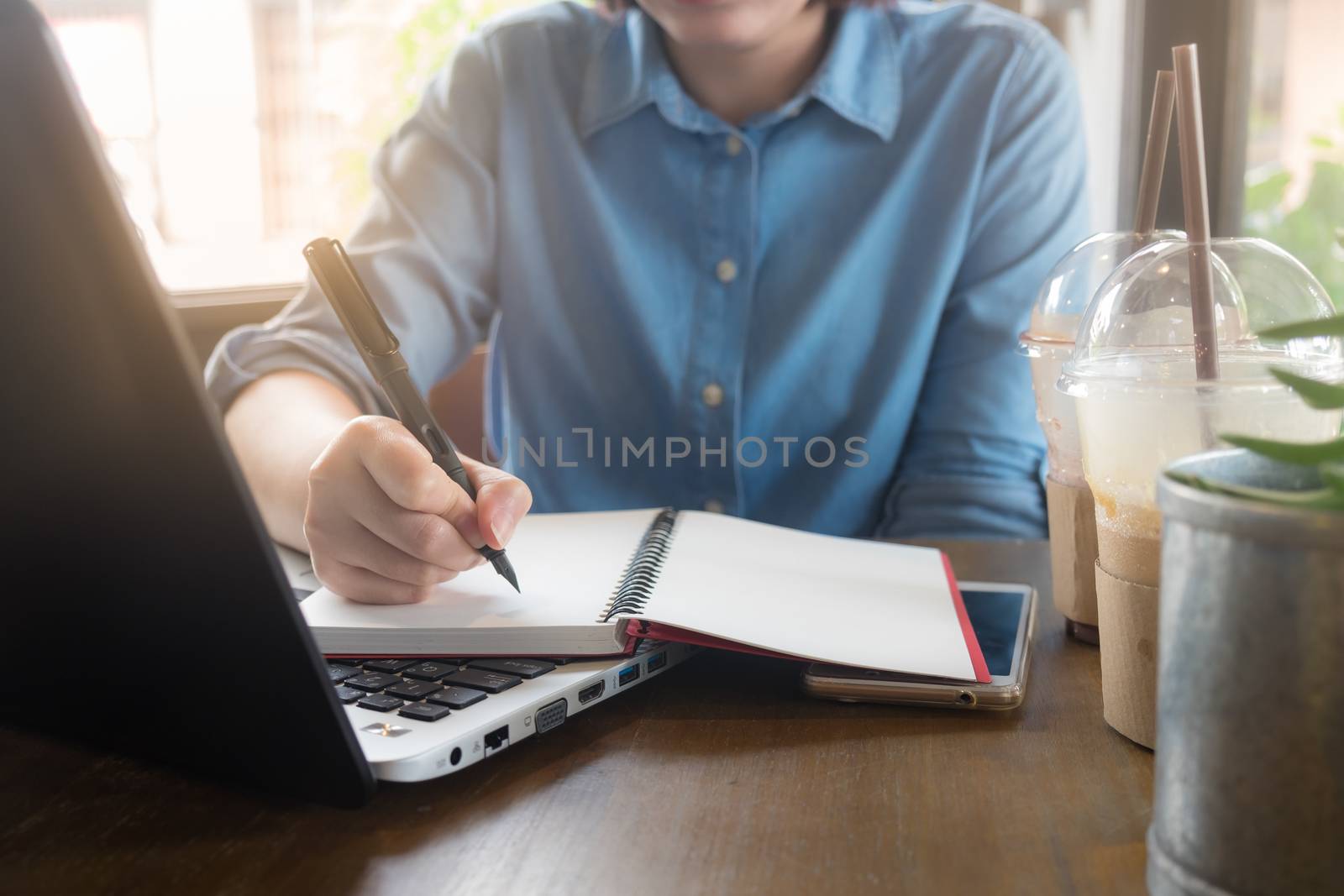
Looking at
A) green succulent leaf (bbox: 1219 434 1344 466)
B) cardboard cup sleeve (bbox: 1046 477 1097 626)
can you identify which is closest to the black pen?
cardboard cup sleeve (bbox: 1046 477 1097 626)

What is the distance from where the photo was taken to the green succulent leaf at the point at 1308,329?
1.01ft

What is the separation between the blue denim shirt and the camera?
44.9 inches

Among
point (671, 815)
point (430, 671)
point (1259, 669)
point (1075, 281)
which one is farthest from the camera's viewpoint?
point (1075, 281)

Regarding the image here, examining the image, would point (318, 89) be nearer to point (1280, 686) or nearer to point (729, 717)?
point (729, 717)

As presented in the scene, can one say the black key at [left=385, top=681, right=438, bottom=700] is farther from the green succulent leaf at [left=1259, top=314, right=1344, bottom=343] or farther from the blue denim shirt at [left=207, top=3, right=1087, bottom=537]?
the blue denim shirt at [left=207, top=3, right=1087, bottom=537]

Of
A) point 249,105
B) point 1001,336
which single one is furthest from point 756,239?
point 249,105

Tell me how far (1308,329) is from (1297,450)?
1.3 inches

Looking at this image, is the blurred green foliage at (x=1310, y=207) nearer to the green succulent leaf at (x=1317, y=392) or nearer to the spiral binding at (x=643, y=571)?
the spiral binding at (x=643, y=571)

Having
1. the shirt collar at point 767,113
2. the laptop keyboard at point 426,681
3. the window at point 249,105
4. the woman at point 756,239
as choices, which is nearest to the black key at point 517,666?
the laptop keyboard at point 426,681

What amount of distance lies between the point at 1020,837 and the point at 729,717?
0.48ft

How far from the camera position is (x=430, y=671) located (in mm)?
517

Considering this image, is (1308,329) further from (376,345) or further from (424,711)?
(376,345)

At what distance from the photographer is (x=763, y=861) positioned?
38 cm

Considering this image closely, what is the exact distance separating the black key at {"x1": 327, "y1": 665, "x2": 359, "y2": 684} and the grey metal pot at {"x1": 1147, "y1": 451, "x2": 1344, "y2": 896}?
0.34 m
